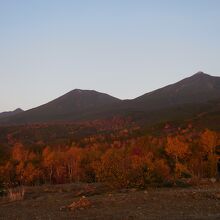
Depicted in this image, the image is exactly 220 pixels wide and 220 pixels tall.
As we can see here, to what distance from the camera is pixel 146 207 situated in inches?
618

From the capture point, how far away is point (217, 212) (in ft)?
45.8

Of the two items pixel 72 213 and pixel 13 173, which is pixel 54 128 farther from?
pixel 72 213

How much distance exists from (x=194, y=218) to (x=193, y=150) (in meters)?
47.1

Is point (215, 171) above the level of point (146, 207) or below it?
below

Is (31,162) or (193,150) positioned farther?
(31,162)

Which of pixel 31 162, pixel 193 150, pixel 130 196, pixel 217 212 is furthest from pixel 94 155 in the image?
pixel 217 212

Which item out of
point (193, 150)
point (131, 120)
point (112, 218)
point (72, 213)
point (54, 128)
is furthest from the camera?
point (131, 120)

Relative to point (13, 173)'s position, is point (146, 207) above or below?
above

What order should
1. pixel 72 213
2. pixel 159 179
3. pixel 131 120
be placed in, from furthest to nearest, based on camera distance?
1. pixel 131 120
2. pixel 159 179
3. pixel 72 213

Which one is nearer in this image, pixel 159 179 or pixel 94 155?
pixel 159 179

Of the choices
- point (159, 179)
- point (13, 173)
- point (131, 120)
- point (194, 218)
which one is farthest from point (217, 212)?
point (131, 120)

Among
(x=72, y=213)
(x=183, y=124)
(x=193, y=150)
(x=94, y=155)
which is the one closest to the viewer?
(x=72, y=213)

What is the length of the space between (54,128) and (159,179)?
12708 centimetres

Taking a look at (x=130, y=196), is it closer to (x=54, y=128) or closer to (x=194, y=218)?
(x=194, y=218)
